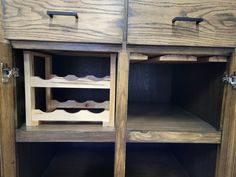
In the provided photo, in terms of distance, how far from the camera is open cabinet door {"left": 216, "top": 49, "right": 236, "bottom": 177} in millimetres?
609

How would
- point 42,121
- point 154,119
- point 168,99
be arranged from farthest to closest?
point 168,99 < point 154,119 < point 42,121

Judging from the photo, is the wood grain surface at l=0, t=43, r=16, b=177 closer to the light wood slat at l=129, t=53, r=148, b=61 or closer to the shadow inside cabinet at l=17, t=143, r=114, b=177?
the shadow inside cabinet at l=17, t=143, r=114, b=177

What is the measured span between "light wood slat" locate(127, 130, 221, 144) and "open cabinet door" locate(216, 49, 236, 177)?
0.03 meters

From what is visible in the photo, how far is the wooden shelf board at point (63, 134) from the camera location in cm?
60

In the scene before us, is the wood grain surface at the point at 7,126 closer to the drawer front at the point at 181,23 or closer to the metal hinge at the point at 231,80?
the drawer front at the point at 181,23

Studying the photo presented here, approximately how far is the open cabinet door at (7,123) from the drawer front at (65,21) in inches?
2.3

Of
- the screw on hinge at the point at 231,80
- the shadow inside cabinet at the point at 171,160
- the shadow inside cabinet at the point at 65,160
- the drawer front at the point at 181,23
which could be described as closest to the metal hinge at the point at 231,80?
the screw on hinge at the point at 231,80

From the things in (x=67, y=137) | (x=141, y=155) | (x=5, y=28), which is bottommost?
(x=141, y=155)

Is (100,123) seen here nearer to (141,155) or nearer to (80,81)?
(80,81)

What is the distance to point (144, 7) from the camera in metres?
0.56

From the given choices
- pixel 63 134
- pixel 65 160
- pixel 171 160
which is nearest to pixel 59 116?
pixel 63 134

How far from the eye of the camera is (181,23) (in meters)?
0.57

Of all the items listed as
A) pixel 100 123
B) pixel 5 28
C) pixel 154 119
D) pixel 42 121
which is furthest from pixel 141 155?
pixel 5 28

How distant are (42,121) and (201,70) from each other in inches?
26.1
